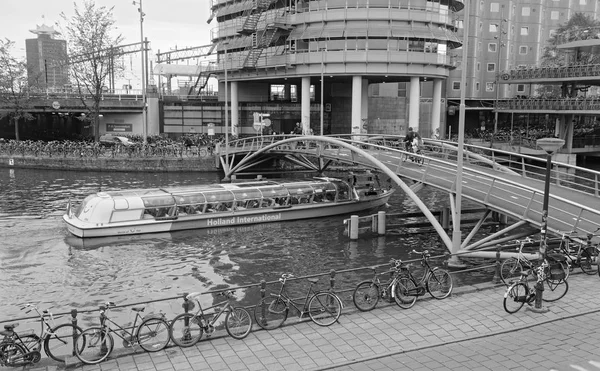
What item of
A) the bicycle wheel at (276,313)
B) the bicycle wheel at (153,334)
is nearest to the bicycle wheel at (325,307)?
the bicycle wheel at (276,313)

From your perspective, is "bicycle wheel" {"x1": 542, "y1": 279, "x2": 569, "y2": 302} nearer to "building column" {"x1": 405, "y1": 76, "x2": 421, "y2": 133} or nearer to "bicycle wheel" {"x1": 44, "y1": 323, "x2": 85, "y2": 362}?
"bicycle wheel" {"x1": 44, "y1": 323, "x2": 85, "y2": 362}

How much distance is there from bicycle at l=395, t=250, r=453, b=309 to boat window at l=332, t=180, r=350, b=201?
1890cm

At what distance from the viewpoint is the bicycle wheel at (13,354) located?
10617 mm

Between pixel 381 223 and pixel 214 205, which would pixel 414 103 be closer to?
pixel 381 223

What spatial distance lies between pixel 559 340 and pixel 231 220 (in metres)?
20.9

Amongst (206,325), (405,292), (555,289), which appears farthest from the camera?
(555,289)

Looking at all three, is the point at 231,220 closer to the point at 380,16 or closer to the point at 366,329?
the point at 366,329

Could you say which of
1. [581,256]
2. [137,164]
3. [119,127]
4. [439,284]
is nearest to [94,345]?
[439,284]

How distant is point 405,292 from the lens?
14.3 meters

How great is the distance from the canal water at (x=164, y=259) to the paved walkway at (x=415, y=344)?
432cm

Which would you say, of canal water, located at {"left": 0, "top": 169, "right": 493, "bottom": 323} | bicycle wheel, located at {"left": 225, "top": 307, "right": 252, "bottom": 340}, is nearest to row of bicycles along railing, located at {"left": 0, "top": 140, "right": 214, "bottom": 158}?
canal water, located at {"left": 0, "top": 169, "right": 493, "bottom": 323}

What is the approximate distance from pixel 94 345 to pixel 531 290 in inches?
412

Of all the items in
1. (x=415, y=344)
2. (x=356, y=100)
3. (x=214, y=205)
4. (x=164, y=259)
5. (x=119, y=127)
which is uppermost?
(x=356, y=100)

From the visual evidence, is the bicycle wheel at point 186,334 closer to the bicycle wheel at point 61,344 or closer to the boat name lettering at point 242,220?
the bicycle wheel at point 61,344
